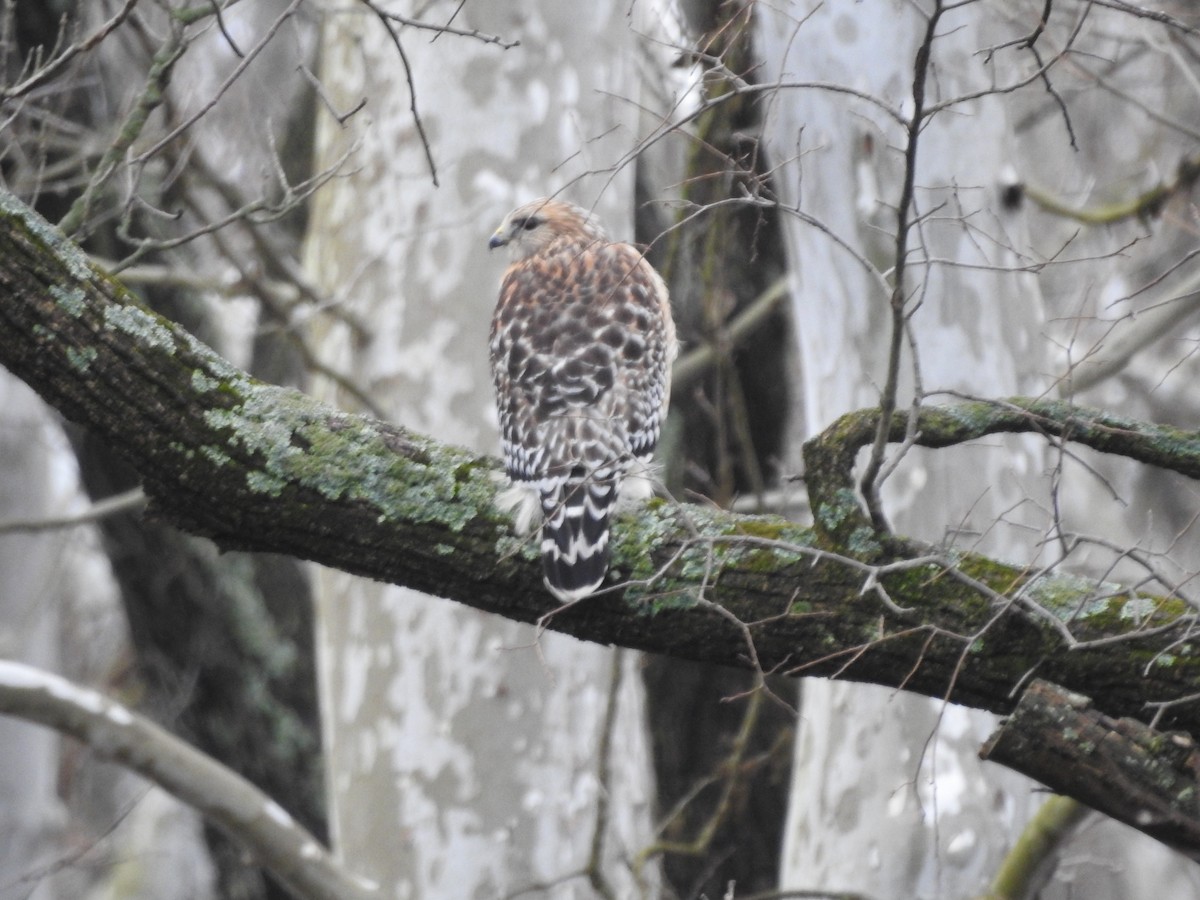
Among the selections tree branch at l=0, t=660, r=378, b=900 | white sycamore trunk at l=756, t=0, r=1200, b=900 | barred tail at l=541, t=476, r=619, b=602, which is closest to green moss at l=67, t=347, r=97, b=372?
barred tail at l=541, t=476, r=619, b=602

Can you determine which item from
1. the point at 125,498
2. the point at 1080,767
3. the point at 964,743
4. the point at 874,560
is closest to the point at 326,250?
the point at 125,498

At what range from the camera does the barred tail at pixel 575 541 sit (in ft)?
10.9

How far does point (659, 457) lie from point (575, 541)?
5344mm

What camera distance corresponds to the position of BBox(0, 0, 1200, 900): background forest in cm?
321

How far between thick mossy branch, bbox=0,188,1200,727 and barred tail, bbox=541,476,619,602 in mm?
77

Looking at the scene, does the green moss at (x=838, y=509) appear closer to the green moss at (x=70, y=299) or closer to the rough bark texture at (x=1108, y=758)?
the rough bark texture at (x=1108, y=758)

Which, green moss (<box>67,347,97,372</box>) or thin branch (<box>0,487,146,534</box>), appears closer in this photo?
green moss (<box>67,347,97,372</box>)

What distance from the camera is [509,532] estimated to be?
3398mm

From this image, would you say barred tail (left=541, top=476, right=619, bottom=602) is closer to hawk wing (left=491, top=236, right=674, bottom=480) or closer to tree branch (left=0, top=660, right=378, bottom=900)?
hawk wing (left=491, top=236, right=674, bottom=480)

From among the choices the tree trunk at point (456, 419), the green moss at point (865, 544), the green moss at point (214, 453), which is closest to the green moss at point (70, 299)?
the green moss at point (214, 453)

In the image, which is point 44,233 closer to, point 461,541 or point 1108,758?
point 461,541

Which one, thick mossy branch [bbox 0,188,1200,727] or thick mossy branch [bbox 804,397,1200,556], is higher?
thick mossy branch [bbox 804,397,1200,556]

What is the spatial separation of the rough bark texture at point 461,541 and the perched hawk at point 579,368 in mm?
288

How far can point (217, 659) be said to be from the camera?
26.8 ft
